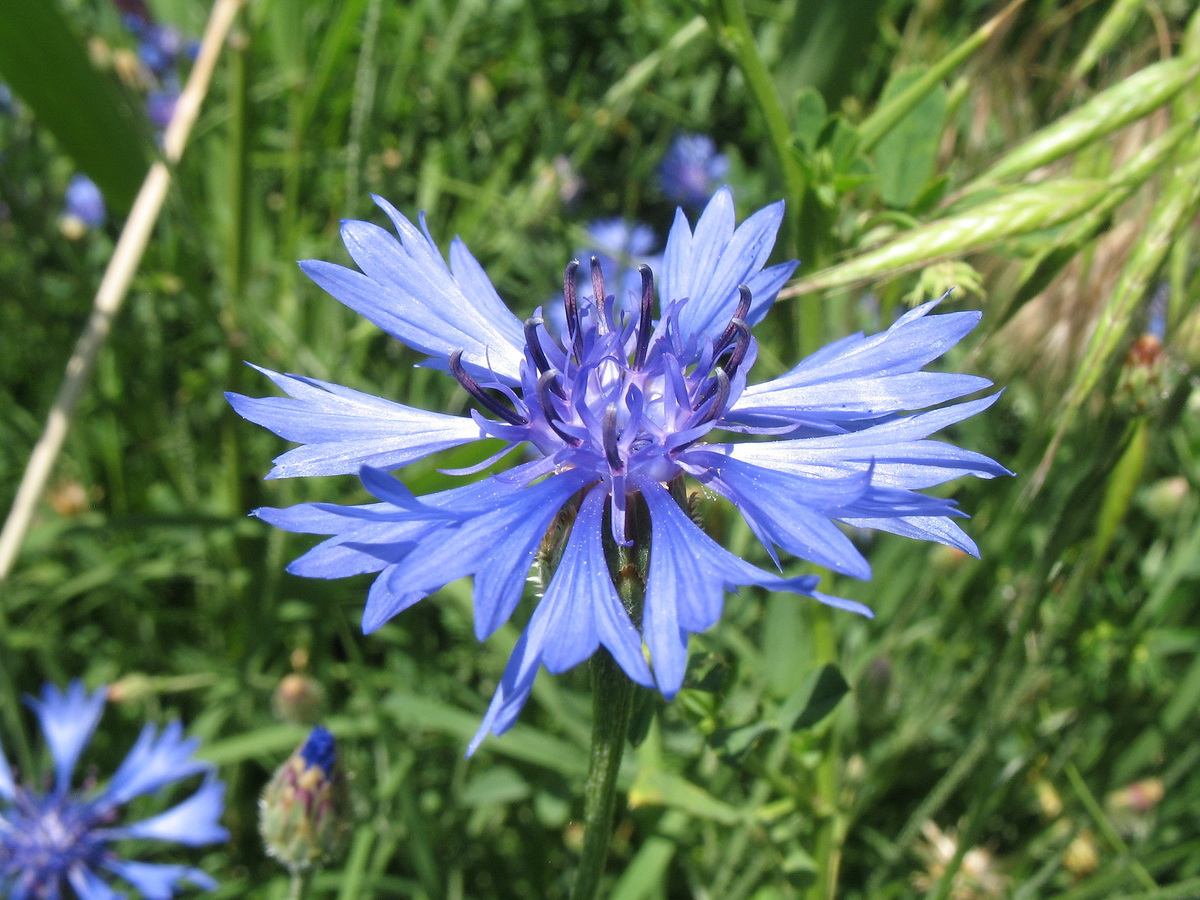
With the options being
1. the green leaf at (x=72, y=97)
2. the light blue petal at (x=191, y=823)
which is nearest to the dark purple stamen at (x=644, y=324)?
the green leaf at (x=72, y=97)

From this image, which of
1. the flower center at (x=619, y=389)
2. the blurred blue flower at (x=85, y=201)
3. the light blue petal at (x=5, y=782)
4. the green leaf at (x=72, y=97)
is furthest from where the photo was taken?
the blurred blue flower at (x=85, y=201)

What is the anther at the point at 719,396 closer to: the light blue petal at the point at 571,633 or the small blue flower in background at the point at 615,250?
the light blue petal at the point at 571,633

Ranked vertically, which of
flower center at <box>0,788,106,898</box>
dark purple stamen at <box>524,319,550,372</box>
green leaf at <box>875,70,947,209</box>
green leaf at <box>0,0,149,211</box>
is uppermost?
green leaf at <box>0,0,149,211</box>

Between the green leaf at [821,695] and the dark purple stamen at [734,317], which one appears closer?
the dark purple stamen at [734,317]

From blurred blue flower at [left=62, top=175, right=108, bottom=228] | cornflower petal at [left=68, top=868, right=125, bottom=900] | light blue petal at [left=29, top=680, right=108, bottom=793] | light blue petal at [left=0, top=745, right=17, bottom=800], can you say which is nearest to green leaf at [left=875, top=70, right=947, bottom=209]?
light blue petal at [left=29, top=680, right=108, bottom=793]

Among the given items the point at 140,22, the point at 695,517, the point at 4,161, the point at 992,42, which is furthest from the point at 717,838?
the point at 140,22

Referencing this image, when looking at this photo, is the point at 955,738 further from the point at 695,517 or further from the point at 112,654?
the point at 112,654

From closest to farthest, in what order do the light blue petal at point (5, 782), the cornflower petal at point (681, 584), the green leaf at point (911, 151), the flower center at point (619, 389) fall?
the cornflower petal at point (681, 584) → the flower center at point (619, 389) → the green leaf at point (911, 151) → the light blue petal at point (5, 782)

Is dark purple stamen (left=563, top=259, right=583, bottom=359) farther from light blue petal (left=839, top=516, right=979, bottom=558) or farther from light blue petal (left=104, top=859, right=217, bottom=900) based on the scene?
light blue petal (left=104, top=859, right=217, bottom=900)
